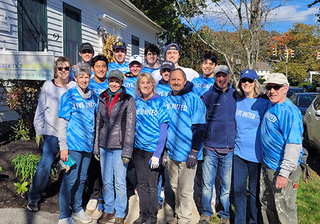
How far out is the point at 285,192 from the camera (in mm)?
2873

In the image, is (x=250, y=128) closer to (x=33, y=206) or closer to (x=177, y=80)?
(x=177, y=80)

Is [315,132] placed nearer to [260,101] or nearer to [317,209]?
[317,209]

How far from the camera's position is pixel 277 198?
2.92 meters

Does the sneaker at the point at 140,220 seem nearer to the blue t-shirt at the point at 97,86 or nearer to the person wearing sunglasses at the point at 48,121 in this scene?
the person wearing sunglasses at the point at 48,121

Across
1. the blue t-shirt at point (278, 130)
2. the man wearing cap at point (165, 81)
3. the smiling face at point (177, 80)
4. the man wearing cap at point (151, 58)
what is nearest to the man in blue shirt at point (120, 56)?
the man wearing cap at point (151, 58)

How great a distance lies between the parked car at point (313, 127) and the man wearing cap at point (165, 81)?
4.27m

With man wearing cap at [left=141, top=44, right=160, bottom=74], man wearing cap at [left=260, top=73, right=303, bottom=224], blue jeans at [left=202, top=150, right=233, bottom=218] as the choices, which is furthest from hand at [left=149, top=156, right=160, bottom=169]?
man wearing cap at [left=141, top=44, right=160, bottom=74]

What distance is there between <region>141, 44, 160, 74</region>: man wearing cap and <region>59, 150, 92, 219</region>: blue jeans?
196 cm

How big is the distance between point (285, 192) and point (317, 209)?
2.34 m

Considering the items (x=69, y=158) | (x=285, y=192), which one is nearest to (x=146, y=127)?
(x=69, y=158)

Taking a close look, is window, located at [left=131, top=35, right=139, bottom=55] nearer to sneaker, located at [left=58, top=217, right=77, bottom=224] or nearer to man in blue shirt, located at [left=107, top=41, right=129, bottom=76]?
man in blue shirt, located at [left=107, top=41, right=129, bottom=76]

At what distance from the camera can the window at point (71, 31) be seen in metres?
9.71

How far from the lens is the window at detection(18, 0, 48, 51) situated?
25.2 feet

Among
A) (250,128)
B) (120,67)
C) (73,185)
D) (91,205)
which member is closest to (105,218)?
(91,205)
